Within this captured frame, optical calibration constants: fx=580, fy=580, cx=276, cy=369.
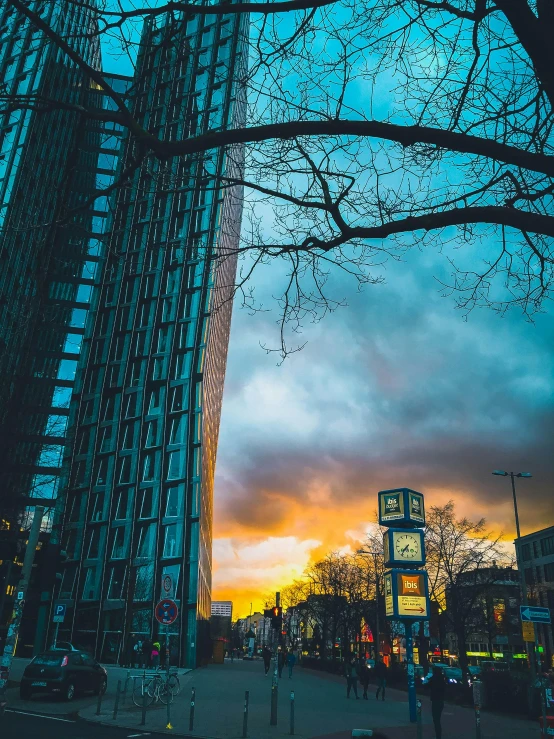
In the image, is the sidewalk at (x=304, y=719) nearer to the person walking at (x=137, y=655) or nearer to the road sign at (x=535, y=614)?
the road sign at (x=535, y=614)

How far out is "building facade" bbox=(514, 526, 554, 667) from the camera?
7450cm

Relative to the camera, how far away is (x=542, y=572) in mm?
82375

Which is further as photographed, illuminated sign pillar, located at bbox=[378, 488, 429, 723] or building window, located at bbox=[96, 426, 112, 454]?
building window, located at bbox=[96, 426, 112, 454]

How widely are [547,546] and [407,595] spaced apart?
226ft

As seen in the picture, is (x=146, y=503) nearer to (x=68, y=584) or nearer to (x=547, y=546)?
(x=68, y=584)

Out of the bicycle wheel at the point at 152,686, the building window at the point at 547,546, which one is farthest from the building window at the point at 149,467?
the building window at the point at 547,546

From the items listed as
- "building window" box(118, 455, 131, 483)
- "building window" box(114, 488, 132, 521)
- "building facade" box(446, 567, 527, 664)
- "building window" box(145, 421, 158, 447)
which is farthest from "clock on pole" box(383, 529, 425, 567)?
"building window" box(118, 455, 131, 483)

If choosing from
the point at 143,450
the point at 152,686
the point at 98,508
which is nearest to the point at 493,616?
the point at 143,450

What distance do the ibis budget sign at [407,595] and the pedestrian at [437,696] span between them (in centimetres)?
830

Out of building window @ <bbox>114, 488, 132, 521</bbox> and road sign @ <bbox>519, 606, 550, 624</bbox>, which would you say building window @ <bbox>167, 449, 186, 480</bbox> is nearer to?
building window @ <bbox>114, 488, 132, 521</bbox>

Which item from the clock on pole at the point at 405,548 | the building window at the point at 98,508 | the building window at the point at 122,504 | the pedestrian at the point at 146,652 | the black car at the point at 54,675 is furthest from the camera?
the building window at the point at 98,508

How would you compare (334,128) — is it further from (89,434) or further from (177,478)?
(89,434)

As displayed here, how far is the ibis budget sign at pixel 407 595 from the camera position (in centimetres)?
2376

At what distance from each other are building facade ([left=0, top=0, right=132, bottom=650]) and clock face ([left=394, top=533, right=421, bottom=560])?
15.2 metres
